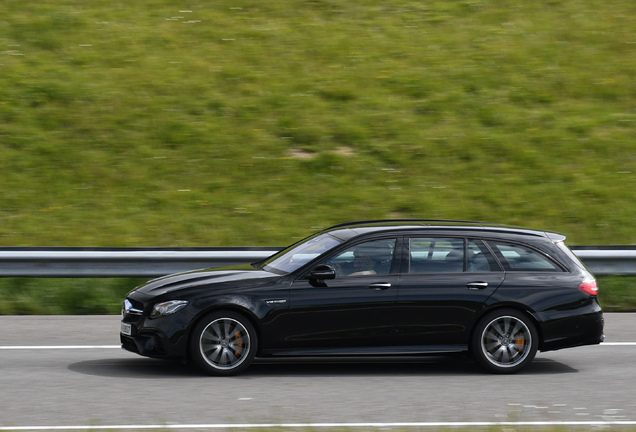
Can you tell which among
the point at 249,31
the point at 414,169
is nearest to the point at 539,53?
the point at 414,169

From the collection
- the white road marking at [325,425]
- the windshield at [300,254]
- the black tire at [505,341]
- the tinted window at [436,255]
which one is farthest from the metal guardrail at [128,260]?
the white road marking at [325,425]

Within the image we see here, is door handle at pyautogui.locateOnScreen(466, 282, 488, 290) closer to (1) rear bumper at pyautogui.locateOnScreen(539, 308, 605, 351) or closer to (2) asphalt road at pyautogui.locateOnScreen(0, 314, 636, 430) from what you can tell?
(1) rear bumper at pyautogui.locateOnScreen(539, 308, 605, 351)

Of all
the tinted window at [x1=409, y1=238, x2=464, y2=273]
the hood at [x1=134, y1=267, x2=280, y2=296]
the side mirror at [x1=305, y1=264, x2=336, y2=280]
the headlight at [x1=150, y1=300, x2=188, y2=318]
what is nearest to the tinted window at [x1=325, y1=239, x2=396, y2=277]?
the side mirror at [x1=305, y1=264, x2=336, y2=280]

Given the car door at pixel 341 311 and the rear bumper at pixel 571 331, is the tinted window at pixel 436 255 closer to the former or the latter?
the car door at pixel 341 311

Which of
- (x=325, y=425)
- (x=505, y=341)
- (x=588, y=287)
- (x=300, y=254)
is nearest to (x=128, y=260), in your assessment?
(x=300, y=254)

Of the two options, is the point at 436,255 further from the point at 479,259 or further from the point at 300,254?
the point at 300,254

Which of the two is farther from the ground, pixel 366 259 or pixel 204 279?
pixel 366 259

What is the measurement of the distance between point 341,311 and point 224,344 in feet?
3.59

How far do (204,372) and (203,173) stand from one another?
25.4 ft

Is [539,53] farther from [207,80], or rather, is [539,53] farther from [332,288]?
[332,288]

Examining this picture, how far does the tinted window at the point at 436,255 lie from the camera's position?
8305mm

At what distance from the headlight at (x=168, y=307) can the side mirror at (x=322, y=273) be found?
1162mm

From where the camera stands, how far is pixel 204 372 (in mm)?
7965

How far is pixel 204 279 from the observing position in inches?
322
